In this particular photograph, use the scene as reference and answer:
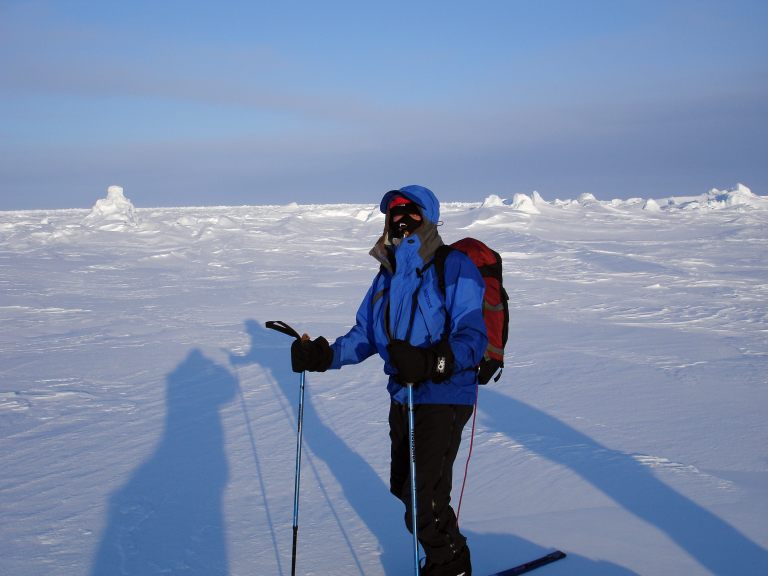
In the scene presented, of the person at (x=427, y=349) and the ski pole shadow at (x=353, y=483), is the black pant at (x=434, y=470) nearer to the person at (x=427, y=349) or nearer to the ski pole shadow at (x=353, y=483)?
the person at (x=427, y=349)

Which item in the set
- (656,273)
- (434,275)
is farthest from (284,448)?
(656,273)

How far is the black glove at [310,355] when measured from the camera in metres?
2.63

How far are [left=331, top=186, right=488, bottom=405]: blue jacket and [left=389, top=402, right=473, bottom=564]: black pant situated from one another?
2.1 inches

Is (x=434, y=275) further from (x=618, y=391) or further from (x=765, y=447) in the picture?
(x=618, y=391)

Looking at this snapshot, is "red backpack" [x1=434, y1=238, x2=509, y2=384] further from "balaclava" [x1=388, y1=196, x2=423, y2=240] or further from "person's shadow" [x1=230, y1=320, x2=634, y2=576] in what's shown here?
"person's shadow" [x1=230, y1=320, x2=634, y2=576]

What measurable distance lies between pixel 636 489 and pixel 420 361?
2074mm

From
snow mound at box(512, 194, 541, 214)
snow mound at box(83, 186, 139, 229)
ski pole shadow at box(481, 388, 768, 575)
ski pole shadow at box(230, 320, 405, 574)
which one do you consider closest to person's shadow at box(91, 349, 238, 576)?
ski pole shadow at box(230, 320, 405, 574)

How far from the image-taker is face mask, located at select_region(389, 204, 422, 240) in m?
2.62

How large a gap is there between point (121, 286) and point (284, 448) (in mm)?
10385

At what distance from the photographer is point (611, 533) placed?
326cm

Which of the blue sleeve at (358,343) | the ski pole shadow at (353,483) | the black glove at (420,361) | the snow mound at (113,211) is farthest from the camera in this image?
the snow mound at (113,211)

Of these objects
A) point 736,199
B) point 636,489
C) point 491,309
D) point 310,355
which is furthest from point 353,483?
point 736,199

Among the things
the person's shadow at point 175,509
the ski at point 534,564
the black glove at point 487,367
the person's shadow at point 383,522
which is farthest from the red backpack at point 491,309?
the person's shadow at point 175,509

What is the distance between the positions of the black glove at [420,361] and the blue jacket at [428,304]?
4 centimetres
